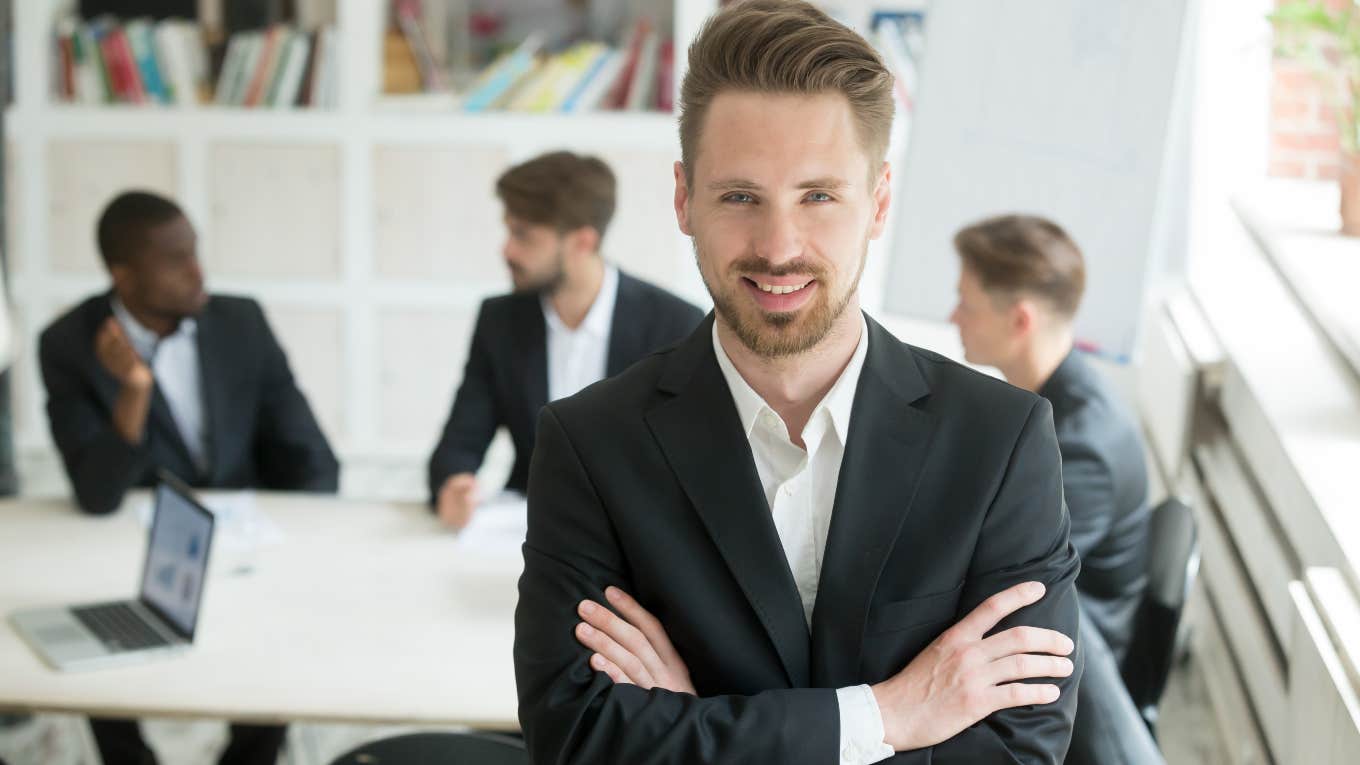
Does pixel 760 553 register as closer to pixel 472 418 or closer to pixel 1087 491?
pixel 1087 491

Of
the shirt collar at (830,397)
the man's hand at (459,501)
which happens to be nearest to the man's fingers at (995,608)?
the shirt collar at (830,397)

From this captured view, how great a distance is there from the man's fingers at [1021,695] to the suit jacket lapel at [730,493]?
0.20 meters

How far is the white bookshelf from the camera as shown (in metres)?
5.56

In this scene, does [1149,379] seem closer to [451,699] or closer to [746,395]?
[451,699]

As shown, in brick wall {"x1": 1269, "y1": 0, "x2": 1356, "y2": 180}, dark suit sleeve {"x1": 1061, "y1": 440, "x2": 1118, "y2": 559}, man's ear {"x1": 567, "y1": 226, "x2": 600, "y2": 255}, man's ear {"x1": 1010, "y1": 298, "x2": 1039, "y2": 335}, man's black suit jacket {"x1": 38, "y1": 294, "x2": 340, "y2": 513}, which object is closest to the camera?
dark suit sleeve {"x1": 1061, "y1": 440, "x2": 1118, "y2": 559}

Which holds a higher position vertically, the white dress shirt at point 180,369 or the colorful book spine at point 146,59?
the colorful book spine at point 146,59

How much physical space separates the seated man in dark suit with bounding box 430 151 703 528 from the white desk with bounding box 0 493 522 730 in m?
0.34

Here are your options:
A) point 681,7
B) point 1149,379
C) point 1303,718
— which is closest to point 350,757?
point 1303,718

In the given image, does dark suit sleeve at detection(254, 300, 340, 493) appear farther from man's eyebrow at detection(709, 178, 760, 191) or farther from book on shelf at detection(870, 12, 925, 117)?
book on shelf at detection(870, 12, 925, 117)

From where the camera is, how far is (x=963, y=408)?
1.51 meters

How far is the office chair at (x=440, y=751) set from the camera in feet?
6.28

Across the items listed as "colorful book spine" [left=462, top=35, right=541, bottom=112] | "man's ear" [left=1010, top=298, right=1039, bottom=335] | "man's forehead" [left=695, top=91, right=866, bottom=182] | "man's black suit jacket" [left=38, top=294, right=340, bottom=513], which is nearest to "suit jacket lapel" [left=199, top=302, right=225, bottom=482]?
"man's black suit jacket" [left=38, top=294, right=340, bottom=513]

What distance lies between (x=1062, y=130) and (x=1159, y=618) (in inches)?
58.6

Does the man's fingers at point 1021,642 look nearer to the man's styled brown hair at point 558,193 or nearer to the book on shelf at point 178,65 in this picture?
the man's styled brown hair at point 558,193
